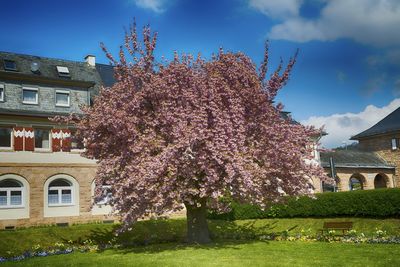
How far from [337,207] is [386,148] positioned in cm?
2192

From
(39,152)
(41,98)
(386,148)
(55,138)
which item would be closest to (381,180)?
(386,148)

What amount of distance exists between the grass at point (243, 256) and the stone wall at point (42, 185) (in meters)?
11.2

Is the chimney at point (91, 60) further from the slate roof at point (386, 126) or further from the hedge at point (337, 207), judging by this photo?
the slate roof at point (386, 126)

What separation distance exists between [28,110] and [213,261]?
827 inches

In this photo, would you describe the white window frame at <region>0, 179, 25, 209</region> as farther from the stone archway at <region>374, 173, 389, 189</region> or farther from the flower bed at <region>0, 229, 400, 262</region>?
the stone archway at <region>374, 173, 389, 189</region>

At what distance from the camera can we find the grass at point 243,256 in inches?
586

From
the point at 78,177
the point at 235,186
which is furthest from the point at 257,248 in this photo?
the point at 78,177

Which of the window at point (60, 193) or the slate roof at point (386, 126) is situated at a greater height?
the slate roof at point (386, 126)

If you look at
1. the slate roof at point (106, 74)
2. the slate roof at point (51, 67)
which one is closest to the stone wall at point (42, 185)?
the slate roof at point (51, 67)

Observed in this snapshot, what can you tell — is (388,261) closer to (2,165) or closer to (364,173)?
(2,165)

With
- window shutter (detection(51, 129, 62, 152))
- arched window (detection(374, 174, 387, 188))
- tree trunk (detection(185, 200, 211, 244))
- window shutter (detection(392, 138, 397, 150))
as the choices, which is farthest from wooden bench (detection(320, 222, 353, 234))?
arched window (detection(374, 174, 387, 188))

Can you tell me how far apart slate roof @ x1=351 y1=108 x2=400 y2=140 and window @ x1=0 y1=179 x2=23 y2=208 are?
3420cm

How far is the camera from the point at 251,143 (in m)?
19.1

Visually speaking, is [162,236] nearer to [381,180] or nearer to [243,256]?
[243,256]
